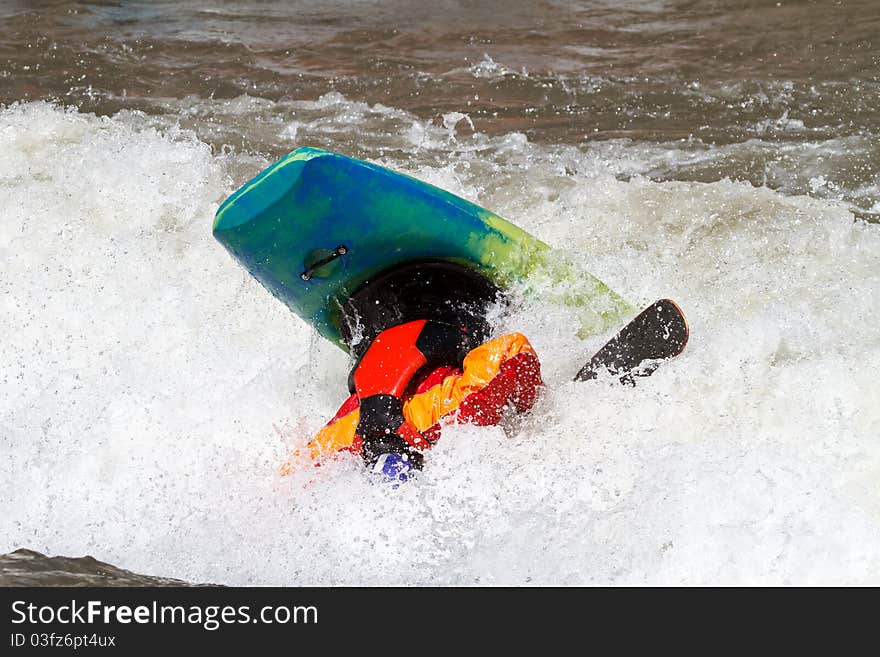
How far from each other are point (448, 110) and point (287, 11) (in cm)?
233

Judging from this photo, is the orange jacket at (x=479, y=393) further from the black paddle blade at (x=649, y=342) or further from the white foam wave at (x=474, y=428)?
the black paddle blade at (x=649, y=342)

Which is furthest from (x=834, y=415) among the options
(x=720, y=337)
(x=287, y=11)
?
(x=287, y=11)

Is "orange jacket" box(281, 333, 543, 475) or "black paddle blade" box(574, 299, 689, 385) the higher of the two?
"black paddle blade" box(574, 299, 689, 385)

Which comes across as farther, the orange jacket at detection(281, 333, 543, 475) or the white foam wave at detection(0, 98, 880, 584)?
the orange jacket at detection(281, 333, 543, 475)

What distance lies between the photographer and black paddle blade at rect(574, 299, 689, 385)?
294 cm

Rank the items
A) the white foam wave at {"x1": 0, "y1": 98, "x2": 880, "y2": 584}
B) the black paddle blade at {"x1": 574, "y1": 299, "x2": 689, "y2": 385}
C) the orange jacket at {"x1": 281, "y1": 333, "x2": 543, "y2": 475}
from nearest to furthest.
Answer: the white foam wave at {"x1": 0, "y1": 98, "x2": 880, "y2": 584}
the orange jacket at {"x1": 281, "y1": 333, "x2": 543, "y2": 475}
the black paddle blade at {"x1": 574, "y1": 299, "x2": 689, "y2": 385}

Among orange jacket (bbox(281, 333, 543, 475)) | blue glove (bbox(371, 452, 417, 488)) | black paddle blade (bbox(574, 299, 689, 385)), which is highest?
black paddle blade (bbox(574, 299, 689, 385))

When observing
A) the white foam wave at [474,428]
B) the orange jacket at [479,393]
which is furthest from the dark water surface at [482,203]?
the orange jacket at [479,393]

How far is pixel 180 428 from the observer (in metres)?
3.35

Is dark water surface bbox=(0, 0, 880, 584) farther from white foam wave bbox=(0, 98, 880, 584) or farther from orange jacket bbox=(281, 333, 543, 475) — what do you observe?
orange jacket bbox=(281, 333, 543, 475)

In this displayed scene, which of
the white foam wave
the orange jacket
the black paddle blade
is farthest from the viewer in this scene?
the black paddle blade

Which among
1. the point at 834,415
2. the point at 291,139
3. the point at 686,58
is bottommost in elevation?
the point at 834,415

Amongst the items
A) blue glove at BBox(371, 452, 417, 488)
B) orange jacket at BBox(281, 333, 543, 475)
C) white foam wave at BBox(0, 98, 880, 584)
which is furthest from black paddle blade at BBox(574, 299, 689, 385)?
blue glove at BBox(371, 452, 417, 488)
